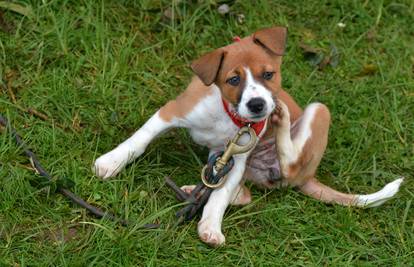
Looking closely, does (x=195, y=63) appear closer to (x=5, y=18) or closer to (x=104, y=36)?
(x=104, y=36)

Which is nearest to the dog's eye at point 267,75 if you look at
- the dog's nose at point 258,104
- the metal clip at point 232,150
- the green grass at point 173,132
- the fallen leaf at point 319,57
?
the dog's nose at point 258,104

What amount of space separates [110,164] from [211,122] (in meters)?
0.76

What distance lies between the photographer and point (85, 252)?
4.35 m

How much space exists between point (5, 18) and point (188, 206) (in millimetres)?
2585

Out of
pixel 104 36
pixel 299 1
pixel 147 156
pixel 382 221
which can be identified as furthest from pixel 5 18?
pixel 382 221

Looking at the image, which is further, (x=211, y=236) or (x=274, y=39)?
(x=274, y=39)

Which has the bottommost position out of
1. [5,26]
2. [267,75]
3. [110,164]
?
[110,164]

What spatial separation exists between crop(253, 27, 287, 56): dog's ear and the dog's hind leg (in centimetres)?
48

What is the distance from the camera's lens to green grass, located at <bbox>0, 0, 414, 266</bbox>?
15.1 ft

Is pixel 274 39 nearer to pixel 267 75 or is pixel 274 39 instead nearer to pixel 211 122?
pixel 267 75

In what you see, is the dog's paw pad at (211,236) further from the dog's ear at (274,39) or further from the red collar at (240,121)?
the dog's ear at (274,39)

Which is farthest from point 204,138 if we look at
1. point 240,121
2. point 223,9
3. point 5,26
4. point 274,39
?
point 5,26

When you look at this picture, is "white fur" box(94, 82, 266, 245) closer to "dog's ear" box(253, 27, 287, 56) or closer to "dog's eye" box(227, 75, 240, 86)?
"dog's eye" box(227, 75, 240, 86)

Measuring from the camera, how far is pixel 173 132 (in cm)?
561
